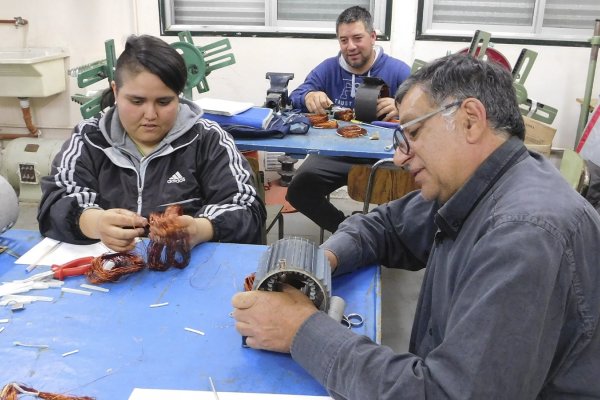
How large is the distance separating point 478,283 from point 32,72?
428 centimetres

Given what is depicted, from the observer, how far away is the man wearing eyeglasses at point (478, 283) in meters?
0.82

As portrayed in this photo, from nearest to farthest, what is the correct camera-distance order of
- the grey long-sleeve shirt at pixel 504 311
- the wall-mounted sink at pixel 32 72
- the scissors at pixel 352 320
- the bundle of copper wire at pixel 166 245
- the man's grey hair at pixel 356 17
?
the grey long-sleeve shirt at pixel 504 311 → the scissors at pixel 352 320 → the bundle of copper wire at pixel 166 245 → the man's grey hair at pixel 356 17 → the wall-mounted sink at pixel 32 72

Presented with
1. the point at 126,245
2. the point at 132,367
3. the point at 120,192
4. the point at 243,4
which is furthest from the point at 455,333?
the point at 243,4

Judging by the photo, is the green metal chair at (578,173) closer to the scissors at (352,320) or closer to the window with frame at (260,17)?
the scissors at (352,320)

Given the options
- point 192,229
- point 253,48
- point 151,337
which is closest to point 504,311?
point 151,337

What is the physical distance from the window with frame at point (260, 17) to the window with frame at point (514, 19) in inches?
16.4

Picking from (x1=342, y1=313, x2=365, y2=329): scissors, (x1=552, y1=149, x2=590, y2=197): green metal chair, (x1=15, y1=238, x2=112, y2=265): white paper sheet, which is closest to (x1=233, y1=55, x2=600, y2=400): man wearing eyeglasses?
(x1=342, y1=313, x2=365, y2=329): scissors

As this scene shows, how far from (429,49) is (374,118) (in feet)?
4.88

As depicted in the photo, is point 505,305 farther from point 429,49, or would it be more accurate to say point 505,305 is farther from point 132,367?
point 429,49

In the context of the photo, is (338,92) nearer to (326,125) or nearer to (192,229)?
(326,125)

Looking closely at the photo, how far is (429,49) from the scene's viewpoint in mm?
4363

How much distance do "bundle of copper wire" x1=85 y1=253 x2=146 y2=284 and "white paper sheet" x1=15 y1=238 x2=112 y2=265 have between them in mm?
115

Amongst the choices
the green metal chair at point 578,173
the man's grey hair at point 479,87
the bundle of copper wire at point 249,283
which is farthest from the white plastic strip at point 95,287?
the green metal chair at point 578,173

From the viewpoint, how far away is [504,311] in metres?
0.82
